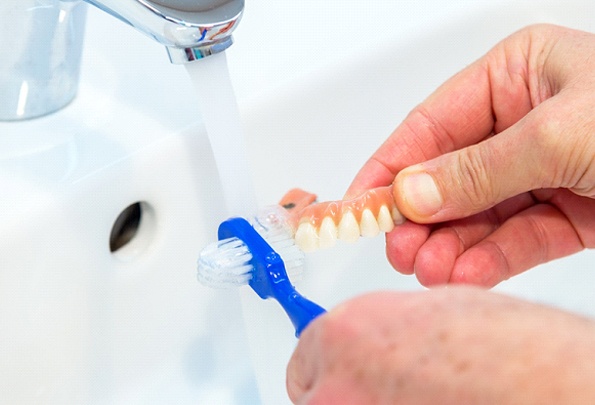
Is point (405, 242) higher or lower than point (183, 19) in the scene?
lower

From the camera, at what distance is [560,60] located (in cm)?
49

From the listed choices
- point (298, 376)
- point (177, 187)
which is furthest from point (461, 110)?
point (298, 376)

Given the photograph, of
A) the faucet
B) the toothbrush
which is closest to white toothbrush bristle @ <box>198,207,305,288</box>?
the toothbrush

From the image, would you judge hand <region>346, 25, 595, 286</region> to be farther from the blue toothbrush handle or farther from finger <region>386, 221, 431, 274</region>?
the blue toothbrush handle

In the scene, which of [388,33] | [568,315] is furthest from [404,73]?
[568,315]

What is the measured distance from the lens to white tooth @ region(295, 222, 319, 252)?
0.44 m

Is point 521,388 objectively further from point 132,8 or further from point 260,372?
point 260,372

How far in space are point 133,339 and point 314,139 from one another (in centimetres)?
19

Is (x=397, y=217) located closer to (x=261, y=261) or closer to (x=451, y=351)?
A: (x=261, y=261)

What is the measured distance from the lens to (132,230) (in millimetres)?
516

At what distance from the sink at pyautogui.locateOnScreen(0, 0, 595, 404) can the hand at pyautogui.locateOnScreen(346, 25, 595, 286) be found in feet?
0.22

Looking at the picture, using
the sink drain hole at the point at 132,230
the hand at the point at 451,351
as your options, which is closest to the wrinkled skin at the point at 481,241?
the hand at the point at 451,351

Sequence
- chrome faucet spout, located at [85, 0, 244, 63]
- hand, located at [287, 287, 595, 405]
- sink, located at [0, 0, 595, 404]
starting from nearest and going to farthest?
1. hand, located at [287, 287, 595, 405]
2. chrome faucet spout, located at [85, 0, 244, 63]
3. sink, located at [0, 0, 595, 404]

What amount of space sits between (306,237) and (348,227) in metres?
0.02
